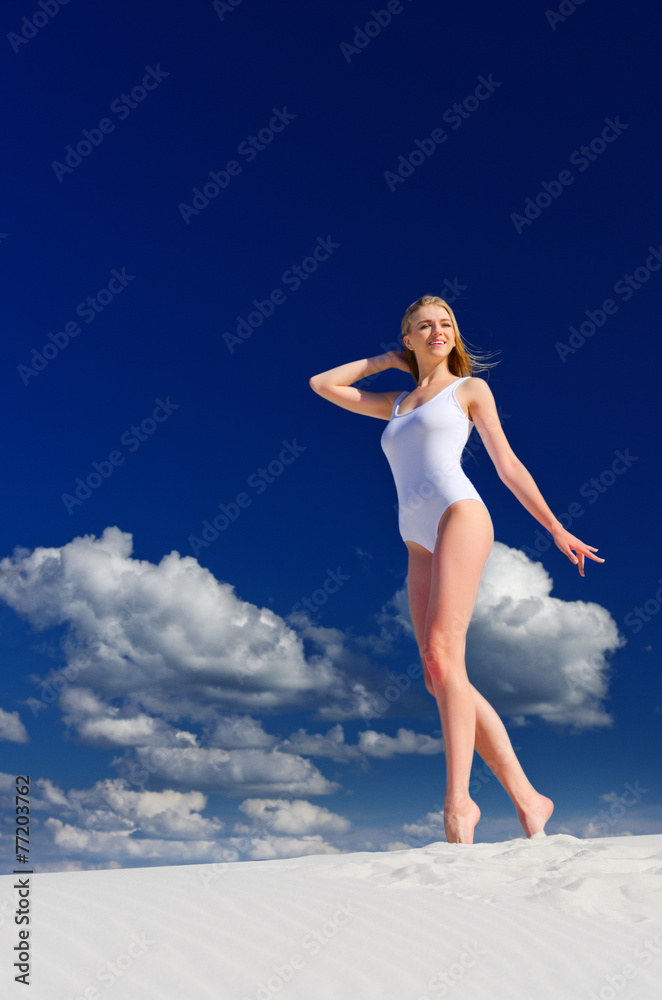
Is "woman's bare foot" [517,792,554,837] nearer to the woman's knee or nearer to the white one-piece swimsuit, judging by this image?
the woman's knee

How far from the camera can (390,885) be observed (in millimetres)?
3189

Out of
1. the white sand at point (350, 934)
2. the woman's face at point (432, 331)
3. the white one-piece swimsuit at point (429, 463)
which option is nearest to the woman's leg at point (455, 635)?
the white one-piece swimsuit at point (429, 463)

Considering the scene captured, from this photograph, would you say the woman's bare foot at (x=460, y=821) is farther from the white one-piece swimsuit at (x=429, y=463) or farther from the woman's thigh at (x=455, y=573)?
the white one-piece swimsuit at (x=429, y=463)

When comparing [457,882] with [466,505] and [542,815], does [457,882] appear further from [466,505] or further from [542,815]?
[466,505]

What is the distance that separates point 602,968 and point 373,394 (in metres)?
4.01

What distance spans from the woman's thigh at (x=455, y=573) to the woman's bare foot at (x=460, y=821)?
0.86 meters

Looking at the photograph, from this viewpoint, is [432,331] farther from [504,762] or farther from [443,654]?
[504,762]

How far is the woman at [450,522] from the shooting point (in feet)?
14.9

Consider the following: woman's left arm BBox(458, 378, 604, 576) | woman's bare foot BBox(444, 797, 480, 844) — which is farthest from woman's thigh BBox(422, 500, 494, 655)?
woman's bare foot BBox(444, 797, 480, 844)

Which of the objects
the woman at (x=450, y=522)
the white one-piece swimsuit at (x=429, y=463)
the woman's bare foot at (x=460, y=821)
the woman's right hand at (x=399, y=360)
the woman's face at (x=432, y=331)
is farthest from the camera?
the woman's right hand at (x=399, y=360)

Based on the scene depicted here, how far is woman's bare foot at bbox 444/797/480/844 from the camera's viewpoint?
425 centimetres

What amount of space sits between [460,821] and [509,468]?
2182mm

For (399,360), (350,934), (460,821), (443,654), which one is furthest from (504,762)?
(399,360)

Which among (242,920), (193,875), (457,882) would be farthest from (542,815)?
(242,920)
